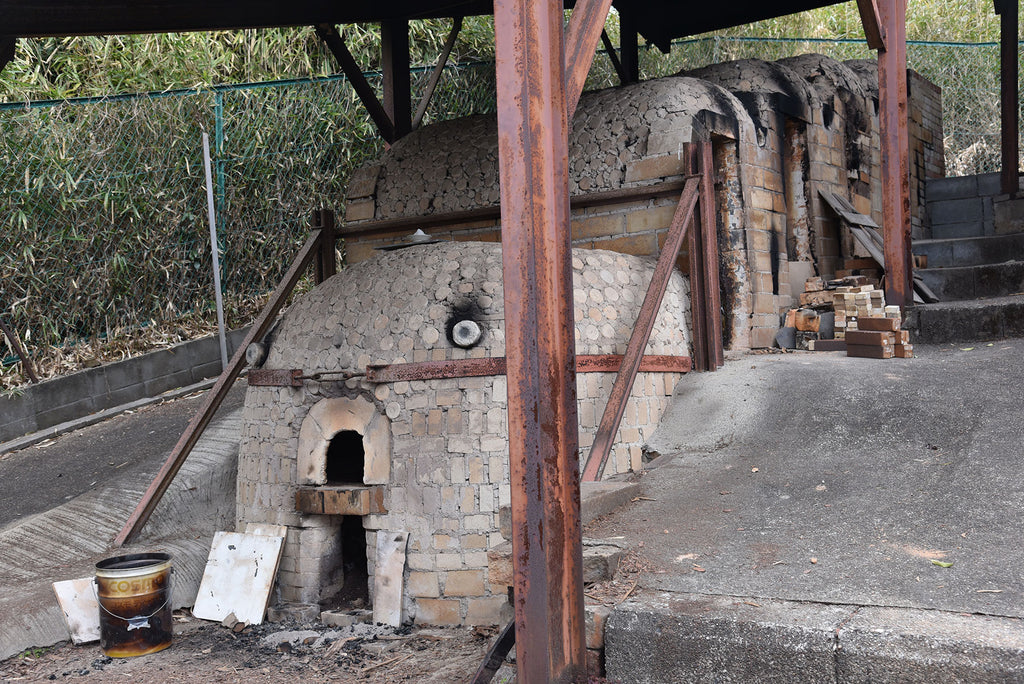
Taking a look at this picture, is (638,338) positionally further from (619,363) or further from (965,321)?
(965,321)

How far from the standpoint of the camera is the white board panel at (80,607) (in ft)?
19.7

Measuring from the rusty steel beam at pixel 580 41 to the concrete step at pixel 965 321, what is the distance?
189 inches

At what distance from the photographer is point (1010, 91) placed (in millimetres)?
9438

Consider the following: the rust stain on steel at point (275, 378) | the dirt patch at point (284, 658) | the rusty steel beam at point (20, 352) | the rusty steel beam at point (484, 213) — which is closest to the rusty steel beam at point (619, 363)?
the rusty steel beam at point (484, 213)

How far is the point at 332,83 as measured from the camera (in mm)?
10984

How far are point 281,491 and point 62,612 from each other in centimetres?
156

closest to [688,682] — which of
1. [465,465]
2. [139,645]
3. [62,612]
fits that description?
[465,465]

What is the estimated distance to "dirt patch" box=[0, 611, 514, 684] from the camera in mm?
5375

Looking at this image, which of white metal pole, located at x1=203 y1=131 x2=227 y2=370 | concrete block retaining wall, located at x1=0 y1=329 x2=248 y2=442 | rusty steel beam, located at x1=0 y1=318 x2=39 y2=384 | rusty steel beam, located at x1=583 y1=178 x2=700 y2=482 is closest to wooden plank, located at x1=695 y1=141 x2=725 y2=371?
rusty steel beam, located at x1=583 y1=178 x2=700 y2=482

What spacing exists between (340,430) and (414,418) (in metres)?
0.61

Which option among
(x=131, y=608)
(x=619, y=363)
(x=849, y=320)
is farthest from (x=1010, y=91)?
(x=131, y=608)

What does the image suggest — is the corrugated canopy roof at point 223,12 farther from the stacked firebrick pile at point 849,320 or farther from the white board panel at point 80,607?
the white board panel at point 80,607

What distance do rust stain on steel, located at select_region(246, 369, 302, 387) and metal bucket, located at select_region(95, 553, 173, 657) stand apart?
4.76 ft

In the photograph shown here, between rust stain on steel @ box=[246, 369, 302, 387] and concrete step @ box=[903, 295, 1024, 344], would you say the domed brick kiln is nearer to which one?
rust stain on steel @ box=[246, 369, 302, 387]
